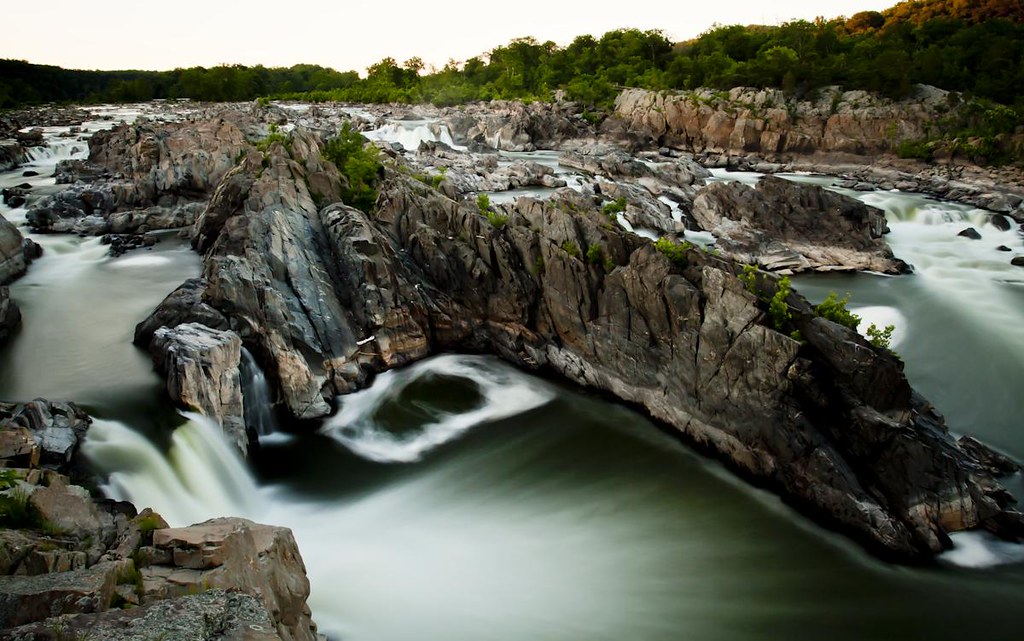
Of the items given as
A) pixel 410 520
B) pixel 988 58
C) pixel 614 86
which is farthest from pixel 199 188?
pixel 988 58

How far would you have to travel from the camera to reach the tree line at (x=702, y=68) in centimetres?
5106

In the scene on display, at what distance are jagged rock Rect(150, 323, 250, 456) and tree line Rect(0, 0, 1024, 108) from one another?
53247mm

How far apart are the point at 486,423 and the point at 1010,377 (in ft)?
52.3

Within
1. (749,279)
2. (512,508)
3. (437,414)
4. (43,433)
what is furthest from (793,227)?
(43,433)

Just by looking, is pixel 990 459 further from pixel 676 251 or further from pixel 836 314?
pixel 676 251

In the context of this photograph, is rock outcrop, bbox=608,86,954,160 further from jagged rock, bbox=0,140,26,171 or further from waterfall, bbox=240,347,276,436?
jagged rock, bbox=0,140,26,171

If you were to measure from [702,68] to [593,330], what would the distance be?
55.1m

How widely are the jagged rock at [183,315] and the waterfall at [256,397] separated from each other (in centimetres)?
112

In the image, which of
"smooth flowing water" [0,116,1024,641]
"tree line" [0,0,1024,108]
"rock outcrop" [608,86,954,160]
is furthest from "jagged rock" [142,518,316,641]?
"tree line" [0,0,1024,108]

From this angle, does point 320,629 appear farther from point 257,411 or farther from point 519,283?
point 519,283

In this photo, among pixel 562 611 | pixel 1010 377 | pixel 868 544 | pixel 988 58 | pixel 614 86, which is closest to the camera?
pixel 562 611

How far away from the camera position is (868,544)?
1220cm

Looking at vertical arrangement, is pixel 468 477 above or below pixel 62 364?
below

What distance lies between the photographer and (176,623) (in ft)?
19.0
